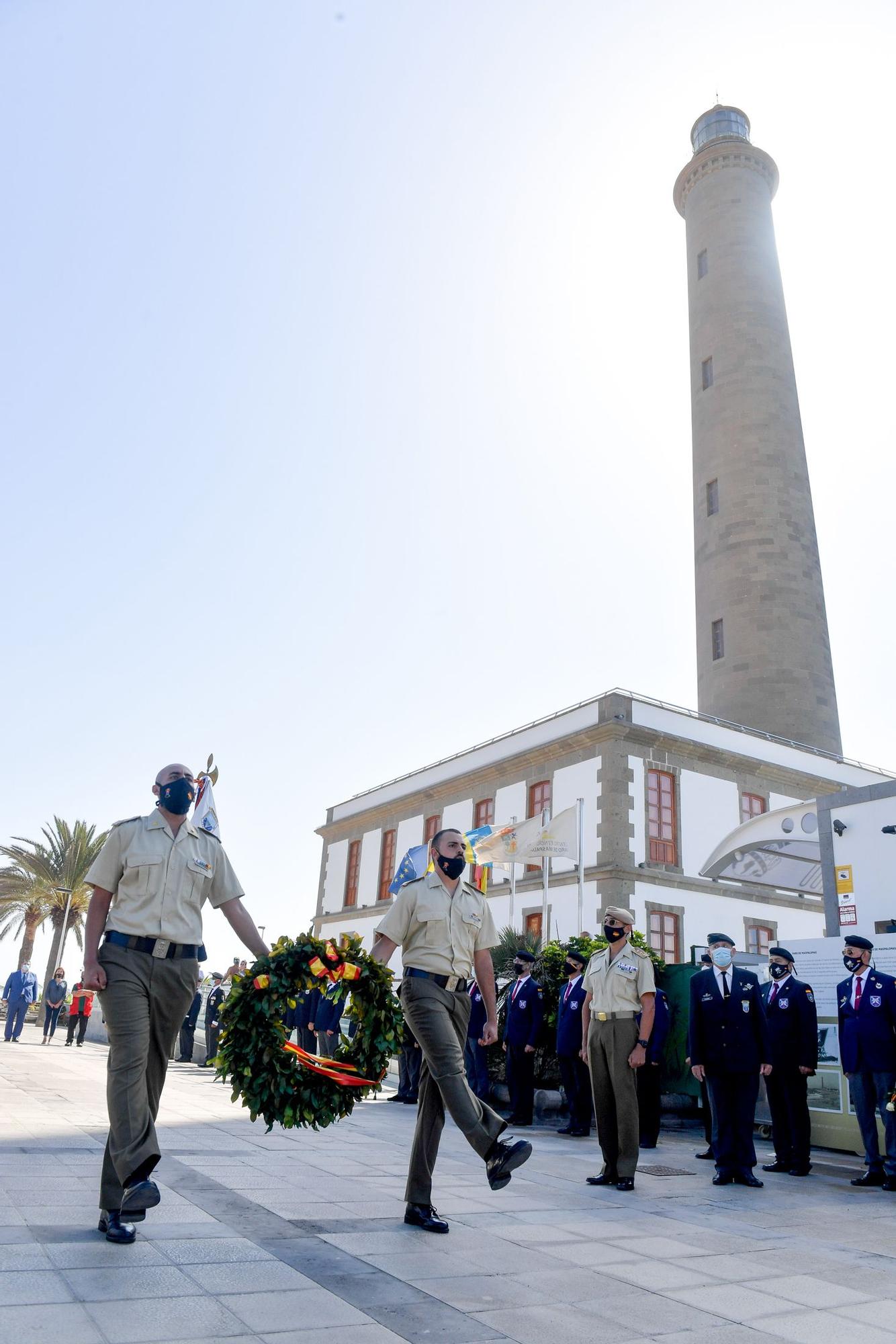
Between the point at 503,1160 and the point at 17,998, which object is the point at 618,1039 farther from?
the point at 17,998

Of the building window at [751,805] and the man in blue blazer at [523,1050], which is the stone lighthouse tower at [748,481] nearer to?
the building window at [751,805]

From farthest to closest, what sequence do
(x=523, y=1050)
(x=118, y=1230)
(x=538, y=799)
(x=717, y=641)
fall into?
(x=717, y=641) < (x=538, y=799) < (x=523, y=1050) < (x=118, y=1230)

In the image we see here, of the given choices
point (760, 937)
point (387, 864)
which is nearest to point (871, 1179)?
point (760, 937)

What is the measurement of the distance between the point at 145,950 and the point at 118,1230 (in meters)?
1.04

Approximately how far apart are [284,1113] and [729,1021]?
14.6ft

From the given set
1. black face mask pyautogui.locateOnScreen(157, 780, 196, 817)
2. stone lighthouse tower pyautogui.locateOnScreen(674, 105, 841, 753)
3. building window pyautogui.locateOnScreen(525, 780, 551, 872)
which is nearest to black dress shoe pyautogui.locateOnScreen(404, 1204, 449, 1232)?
black face mask pyautogui.locateOnScreen(157, 780, 196, 817)

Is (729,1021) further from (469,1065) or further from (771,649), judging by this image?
(771,649)

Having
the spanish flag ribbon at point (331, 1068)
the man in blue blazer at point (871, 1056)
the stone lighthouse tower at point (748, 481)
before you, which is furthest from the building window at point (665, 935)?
the spanish flag ribbon at point (331, 1068)

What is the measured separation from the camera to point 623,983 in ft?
23.0

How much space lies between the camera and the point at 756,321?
120 feet

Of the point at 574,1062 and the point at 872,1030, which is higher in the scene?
the point at 872,1030

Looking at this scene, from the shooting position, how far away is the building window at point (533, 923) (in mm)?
25891

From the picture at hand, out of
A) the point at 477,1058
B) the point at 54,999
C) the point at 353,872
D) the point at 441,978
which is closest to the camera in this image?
the point at 441,978

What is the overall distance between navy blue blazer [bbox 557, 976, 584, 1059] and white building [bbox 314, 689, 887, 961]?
1301 cm
